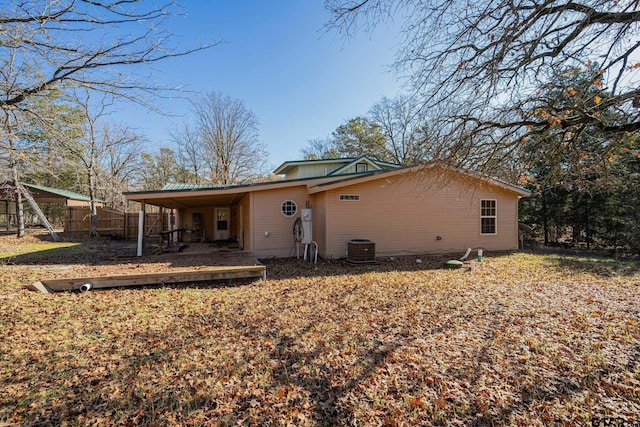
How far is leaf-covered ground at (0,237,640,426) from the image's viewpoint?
8.08ft

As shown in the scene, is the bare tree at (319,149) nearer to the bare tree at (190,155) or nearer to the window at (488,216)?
the bare tree at (190,155)

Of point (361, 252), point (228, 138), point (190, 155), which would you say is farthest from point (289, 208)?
point (190, 155)

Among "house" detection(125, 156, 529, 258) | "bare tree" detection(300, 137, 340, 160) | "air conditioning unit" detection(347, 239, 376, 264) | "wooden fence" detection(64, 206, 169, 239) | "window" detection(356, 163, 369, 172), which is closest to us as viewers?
"air conditioning unit" detection(347, 239, 376, 264)

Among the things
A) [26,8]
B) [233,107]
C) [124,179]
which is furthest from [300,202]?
[124,179]

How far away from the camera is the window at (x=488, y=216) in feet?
37.7

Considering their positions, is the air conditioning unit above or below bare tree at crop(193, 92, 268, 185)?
below

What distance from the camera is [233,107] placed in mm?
24734

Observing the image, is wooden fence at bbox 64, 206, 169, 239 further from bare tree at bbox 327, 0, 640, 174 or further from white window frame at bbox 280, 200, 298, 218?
bare tree at bbox 327, 0, 640, 174

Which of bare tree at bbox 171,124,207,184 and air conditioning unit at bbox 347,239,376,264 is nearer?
air conditioning unit at bbox 347,239,376,264

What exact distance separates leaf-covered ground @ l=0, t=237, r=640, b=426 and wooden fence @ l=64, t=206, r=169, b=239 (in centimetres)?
1364

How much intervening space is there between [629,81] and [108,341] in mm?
7462

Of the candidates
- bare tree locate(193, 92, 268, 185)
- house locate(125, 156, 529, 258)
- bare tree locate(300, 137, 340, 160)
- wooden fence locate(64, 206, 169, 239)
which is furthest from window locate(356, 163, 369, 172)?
bare tree locate(300, 137, 340, 160)

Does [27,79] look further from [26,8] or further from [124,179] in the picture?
[124,179]

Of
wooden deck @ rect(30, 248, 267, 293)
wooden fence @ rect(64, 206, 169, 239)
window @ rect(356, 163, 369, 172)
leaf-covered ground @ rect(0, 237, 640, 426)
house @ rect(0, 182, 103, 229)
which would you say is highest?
window @ rect(356, 163, 369, 172)
